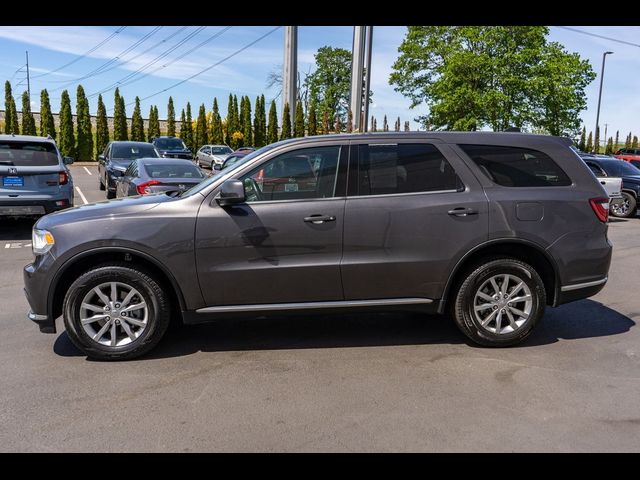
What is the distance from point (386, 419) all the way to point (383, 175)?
2095 millimetres

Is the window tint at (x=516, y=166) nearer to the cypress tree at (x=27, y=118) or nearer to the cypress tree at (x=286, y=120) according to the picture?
the cypress tree at (x=27, y=118)

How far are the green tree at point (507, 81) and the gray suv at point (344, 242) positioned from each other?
94.1 ft

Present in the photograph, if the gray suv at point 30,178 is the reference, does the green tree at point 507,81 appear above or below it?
above

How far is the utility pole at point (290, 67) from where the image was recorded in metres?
41.1

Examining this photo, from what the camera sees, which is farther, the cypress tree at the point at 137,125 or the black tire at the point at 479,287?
the cypress tree at the point at 137,125

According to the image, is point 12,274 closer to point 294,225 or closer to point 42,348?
point 42,348

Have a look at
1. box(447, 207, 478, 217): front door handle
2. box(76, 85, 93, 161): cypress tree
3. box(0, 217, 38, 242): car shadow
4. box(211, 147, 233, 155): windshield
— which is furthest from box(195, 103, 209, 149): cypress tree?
box(447, 207, 478, 217): front door handle

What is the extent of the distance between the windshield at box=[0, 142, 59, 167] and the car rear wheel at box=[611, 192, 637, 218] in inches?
563

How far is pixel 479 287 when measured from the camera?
484cm

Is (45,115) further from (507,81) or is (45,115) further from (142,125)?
(507,81)

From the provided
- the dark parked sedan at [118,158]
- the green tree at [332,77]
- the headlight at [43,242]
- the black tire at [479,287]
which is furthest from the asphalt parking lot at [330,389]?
the green tree at [332,77]

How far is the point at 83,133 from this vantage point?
38.3 meters

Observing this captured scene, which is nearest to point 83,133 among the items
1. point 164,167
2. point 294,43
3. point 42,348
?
point 294,43

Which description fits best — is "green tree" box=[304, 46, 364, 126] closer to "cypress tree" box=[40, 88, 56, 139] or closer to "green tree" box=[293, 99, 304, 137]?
"green tree" box=[293, 99, 304, 137]
